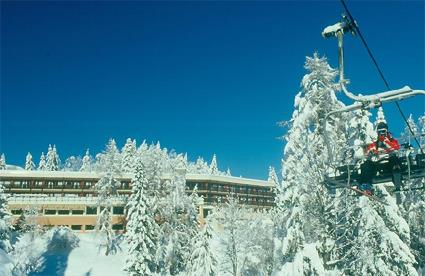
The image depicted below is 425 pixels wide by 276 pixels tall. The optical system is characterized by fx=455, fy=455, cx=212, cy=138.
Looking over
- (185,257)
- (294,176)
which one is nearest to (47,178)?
(185,257)

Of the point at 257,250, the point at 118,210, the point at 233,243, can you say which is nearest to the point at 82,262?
the point at 118,210

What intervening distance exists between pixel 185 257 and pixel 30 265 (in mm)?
18154

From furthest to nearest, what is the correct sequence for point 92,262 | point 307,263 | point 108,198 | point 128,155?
point 128,155 < point 108,198 < point 92,262 < point 307,263

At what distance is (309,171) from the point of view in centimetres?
2384

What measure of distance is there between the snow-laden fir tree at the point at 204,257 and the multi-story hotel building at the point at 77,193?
21.4m

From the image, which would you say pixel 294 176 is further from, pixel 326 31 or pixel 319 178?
pixel 326 31

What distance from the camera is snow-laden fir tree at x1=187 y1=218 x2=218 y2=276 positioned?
154 feet

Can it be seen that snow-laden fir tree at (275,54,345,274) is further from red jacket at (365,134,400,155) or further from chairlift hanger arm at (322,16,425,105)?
chairlift hanger arm at (322,16,425,105)

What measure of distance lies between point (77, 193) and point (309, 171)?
71.1 metres

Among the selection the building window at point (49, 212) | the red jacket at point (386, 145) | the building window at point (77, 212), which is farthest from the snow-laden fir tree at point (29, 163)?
the red jacket at point (386, 145)

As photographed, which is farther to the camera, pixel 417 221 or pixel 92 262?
pixel 92 262

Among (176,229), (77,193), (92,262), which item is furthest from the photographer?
(77,193)

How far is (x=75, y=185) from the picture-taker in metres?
87.8

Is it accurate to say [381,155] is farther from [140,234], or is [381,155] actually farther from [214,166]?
[214,166]
